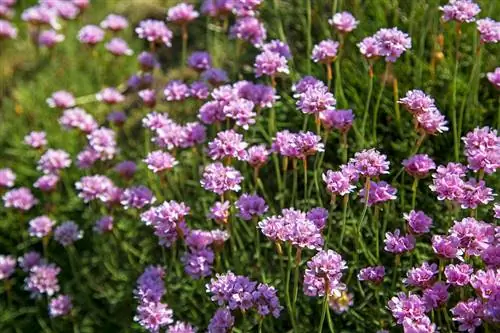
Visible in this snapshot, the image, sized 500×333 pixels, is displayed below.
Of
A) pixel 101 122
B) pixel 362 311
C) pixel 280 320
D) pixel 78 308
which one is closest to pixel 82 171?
pixel 101 122

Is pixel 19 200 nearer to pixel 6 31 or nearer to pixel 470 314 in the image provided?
pixel 6 31

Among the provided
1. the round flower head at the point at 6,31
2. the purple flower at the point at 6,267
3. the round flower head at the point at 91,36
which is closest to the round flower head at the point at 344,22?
the round flower head at the point at 91,36

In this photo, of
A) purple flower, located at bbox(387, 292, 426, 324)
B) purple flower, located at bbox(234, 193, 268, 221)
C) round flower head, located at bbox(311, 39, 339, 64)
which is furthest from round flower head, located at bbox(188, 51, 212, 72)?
purple flower, located at bbox(387, 292, 426, 324)

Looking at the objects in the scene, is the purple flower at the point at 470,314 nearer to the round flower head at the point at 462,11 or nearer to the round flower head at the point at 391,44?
the round flower head at the point at 391,44

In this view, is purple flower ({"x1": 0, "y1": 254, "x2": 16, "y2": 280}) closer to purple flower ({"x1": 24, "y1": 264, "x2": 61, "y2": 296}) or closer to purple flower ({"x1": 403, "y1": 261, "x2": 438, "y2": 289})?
purple flower ({"x1": 24, "y1": 264, "x2": 61, "y2": 296})

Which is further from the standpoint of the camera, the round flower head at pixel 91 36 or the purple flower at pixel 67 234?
the round flower head at pixel 91 36

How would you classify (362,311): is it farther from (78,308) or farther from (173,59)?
(173,59)
